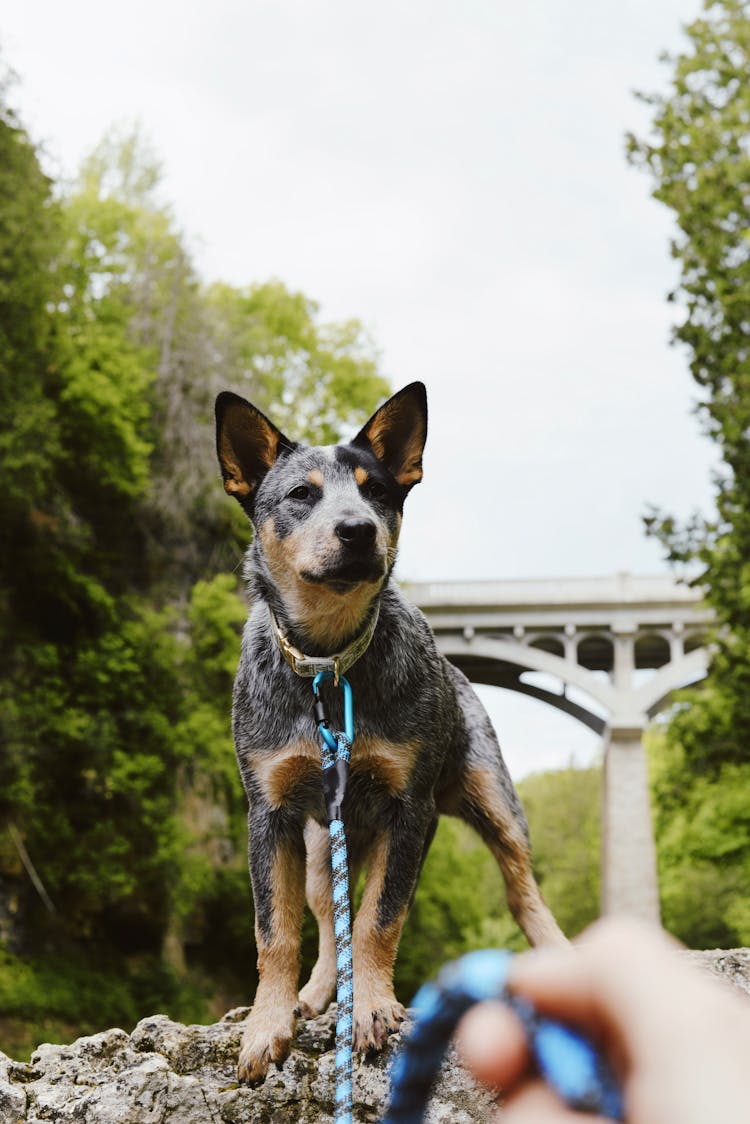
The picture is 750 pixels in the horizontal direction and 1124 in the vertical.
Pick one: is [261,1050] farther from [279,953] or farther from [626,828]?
[626,828]

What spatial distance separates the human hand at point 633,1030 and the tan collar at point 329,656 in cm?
234

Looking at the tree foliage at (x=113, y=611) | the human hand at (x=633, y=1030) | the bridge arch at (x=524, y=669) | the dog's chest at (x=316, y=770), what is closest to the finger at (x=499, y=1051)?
the human hand at (x=633, y=1030)

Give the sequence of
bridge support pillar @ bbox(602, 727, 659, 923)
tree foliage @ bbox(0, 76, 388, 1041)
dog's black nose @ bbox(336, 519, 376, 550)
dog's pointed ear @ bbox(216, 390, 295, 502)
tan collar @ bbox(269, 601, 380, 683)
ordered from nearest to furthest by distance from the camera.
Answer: dog's black nose @ bbox(336, 519, 376, 550) → tan collar @ bbox(269, 601, 380, 683) → dog's pointed ear @ bbox(216, 390, 295, 502) → tree foliage @ bbox(0, 76, 388, 1041) → bridge support pillar @ bbox(602, 727, 659, 923)

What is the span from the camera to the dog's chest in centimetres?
308

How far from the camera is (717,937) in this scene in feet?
135

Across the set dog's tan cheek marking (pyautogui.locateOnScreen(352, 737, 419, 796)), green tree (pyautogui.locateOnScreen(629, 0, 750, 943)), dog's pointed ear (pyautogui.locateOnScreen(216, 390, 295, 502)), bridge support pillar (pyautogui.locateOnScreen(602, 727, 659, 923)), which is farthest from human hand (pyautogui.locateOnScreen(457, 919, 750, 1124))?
bridge support pillar (pyautogui.locateOnScreen(602, 727, 659, 923))

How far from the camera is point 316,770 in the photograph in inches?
122

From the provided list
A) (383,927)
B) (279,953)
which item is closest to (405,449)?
(383,927)

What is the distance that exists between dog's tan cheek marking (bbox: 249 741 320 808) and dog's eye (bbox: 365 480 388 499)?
2.34ft

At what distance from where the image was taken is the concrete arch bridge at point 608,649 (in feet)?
108

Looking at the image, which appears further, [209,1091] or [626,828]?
[626,828]

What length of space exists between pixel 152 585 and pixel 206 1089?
20.6m

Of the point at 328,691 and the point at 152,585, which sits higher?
the point at 152,585

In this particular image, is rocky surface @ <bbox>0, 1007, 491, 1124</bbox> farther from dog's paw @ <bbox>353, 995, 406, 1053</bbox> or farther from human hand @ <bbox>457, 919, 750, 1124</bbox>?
human hand @ <bbox>457, 919, 750, 1124</bbox>
